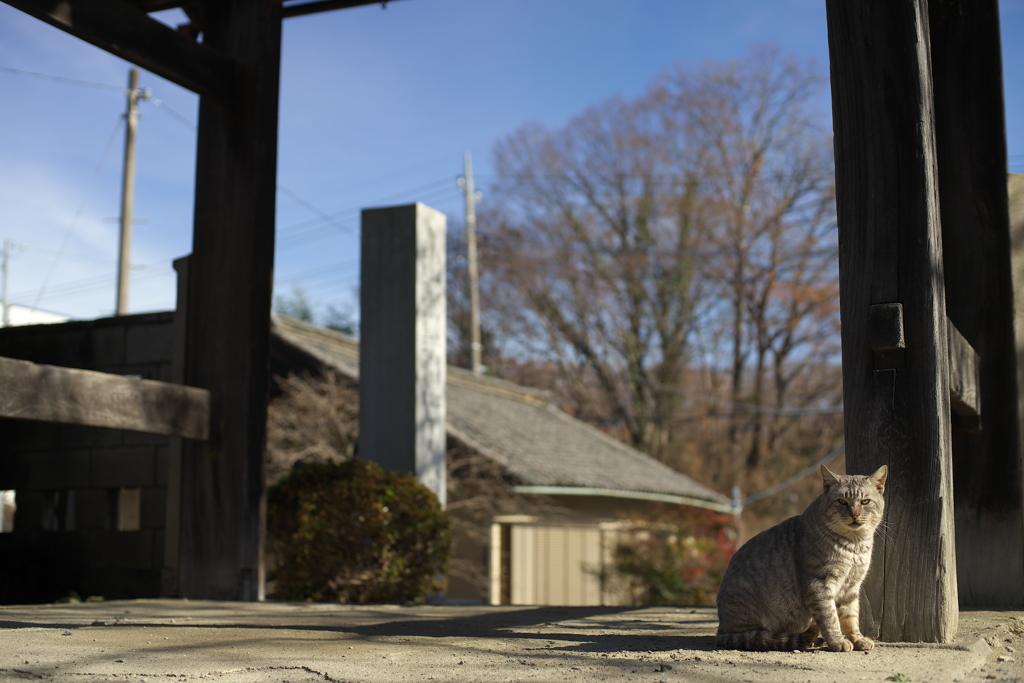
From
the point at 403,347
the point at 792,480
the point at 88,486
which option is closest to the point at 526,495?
the point at 403,347

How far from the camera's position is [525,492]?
12.7 metres

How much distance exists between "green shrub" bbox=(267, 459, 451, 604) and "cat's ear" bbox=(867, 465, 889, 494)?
404 cm

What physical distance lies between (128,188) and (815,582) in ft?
64.0

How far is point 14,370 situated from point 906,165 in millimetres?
4275

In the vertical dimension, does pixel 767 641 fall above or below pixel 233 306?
below

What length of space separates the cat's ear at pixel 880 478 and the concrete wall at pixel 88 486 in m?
4.91

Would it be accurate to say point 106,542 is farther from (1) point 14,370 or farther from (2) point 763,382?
(2) point 763,382

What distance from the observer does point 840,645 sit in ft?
10.5

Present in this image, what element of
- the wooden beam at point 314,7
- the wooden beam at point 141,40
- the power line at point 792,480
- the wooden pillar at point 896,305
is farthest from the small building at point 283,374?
the power line at point 792,480

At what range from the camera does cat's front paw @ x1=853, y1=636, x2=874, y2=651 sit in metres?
3.25

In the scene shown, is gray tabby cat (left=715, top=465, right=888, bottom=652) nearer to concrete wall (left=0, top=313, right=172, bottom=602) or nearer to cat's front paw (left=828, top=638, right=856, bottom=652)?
cat's front paw (left=828, top=638, right=856, bottom=652)

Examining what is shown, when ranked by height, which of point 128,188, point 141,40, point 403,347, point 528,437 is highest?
point 128,188

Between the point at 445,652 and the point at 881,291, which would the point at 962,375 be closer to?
the point at 881,291

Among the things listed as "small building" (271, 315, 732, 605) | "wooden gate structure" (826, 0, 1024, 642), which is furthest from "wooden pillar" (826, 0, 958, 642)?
"small building" (271, 315, 732, 605)
